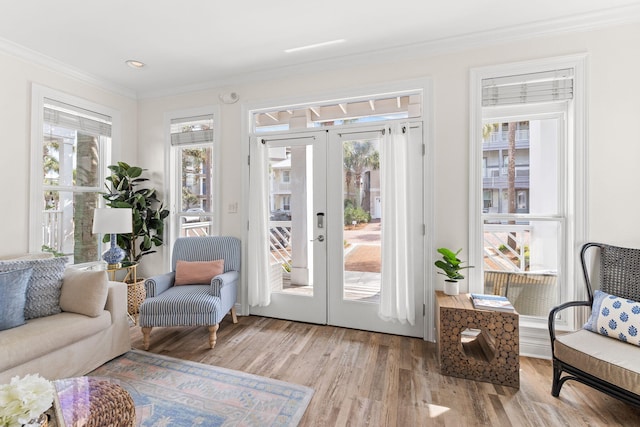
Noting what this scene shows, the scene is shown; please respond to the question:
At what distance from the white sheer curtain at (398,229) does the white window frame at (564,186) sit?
54 cm

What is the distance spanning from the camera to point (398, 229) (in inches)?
107

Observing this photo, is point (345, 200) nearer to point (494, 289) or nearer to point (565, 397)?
point (494, 289)

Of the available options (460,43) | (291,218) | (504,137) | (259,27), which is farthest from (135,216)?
(504,137)

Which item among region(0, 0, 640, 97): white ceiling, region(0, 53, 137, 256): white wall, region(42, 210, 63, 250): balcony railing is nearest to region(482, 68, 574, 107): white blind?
region(0, 0, 640, 97): white ceiling

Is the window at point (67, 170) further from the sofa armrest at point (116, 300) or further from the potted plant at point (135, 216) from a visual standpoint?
the sofa armrest at point (116, 300)

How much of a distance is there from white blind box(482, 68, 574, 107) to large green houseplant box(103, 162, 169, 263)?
12.2ft

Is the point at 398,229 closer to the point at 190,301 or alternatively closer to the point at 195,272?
the point at 190,301

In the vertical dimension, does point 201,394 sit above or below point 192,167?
below

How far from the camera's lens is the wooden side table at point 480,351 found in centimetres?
203

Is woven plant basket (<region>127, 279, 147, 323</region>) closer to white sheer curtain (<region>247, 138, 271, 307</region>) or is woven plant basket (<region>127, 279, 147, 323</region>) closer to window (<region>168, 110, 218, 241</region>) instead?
window (<region>168, 110, 218, 241</region>)

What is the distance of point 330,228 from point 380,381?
4.76 ft

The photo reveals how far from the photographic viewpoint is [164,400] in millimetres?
1882

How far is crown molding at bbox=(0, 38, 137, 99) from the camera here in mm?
2680

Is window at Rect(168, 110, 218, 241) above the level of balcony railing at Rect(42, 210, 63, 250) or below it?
above
